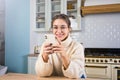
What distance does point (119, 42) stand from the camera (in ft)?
12.3

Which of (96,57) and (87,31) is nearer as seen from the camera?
(96,57)

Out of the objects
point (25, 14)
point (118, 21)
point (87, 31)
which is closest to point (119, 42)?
point (118, 21)

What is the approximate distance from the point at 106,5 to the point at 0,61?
2487mm

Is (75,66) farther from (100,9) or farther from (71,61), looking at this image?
(100,9)

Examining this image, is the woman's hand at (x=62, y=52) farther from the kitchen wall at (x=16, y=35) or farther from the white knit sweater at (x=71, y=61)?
the kitchen wall at (x=16, y=35)

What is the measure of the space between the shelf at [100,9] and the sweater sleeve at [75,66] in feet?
7.63

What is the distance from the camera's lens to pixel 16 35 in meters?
3.93

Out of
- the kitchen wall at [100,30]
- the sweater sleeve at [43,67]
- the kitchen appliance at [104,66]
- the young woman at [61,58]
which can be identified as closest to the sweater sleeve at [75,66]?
the young woman at [61,58]

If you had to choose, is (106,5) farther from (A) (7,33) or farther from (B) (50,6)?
(A) (7,33)

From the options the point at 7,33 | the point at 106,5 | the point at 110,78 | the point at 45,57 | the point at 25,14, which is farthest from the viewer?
the point at 25,14

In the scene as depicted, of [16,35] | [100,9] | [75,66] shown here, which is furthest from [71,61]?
[16,35]

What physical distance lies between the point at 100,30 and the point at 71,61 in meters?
2.67

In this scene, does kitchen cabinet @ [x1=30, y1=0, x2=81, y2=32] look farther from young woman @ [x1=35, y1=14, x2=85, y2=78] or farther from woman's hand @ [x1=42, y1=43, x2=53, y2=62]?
woman's hand @ [x1=42, y1=43, x2=53, y2=62]

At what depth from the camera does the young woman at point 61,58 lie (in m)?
1.37
